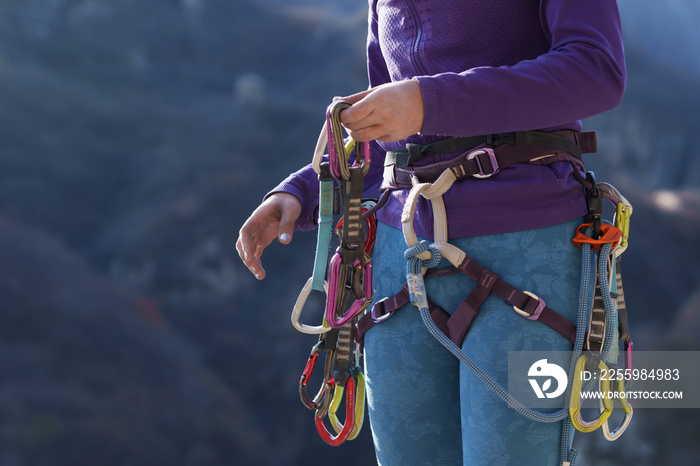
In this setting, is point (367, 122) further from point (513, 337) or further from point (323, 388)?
point (323, 388)

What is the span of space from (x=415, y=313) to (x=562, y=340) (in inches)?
7.7

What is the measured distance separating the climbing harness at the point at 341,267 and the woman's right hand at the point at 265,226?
3.7 inches

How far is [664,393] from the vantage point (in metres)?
1.08

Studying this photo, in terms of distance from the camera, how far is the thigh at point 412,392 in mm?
810

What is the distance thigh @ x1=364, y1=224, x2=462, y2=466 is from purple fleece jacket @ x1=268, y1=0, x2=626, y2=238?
0.45 feet

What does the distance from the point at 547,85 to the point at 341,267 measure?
1.09ft

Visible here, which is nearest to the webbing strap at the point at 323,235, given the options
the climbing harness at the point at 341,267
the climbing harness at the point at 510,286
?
the climbing harness at the point at 341,267

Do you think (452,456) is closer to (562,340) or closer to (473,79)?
(562,340)

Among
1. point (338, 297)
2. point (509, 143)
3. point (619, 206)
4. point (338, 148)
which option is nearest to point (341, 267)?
point (338, 297)

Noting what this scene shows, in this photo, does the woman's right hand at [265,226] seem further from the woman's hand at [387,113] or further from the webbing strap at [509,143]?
the woman's hand at [387,113]

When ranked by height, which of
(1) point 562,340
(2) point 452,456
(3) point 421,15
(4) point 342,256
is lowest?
(2) point 452,456

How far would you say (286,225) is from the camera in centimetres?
90

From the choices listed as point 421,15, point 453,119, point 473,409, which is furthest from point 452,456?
point 421,15

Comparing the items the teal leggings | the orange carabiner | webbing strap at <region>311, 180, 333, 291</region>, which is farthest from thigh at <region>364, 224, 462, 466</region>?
the orange carabiner
